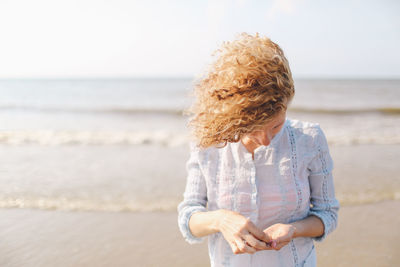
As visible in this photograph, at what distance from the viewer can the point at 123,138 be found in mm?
8352

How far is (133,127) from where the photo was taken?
1085 centimetres

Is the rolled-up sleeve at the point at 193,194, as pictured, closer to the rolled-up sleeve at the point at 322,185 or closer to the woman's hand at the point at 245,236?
the woman's hand at the point at 245,236

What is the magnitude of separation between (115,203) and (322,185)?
326cm

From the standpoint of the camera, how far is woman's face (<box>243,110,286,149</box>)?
3.94 ft

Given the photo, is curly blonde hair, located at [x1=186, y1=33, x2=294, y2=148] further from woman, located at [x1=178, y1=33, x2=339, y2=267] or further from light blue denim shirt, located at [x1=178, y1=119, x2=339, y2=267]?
light blue denim shirt, located at [x1=178, y1=119, x2=339, y2=267]

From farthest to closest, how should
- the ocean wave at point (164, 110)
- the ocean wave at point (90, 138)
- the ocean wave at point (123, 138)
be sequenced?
the ocean wave at point (164, 110) → the ocean wave at point (90, 138) → the ocean wave at point (123, 138)

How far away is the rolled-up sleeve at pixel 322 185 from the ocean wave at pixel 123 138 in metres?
6.06

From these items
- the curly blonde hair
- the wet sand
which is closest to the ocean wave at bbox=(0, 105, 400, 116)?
the wet sand

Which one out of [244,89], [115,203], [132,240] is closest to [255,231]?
[244,89]

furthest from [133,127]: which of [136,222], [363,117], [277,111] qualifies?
[277,111]

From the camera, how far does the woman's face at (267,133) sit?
3.94ft

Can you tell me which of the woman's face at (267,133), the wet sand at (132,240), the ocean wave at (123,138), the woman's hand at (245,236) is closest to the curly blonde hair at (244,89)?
the woman's face at (267,133)

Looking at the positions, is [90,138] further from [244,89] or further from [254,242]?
[244,89]

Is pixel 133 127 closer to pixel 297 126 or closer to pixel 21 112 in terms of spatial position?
pixel 21 112
